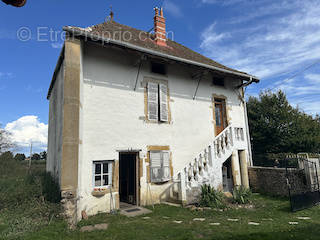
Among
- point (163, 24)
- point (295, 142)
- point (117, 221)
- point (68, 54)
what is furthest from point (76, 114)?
point (295, 142)

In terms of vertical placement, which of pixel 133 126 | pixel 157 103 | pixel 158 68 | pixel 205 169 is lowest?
pixel 205 169

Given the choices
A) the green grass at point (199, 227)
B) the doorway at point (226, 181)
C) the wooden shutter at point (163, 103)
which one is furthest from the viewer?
the doorway at point (226, 181)

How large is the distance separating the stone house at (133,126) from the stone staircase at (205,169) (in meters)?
0.04

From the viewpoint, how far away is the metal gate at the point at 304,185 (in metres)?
6.08

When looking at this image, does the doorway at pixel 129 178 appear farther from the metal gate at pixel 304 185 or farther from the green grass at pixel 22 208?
the metal gate at pixel 304 185

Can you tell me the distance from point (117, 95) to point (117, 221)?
4309 mm

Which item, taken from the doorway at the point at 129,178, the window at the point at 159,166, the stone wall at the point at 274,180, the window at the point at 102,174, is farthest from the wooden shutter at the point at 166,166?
the stone wall at the point at 274,180

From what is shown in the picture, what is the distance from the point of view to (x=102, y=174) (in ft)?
21.4

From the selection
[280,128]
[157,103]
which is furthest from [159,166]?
[280,128]

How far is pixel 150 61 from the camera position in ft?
27.1

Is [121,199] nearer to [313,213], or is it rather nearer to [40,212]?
[40,212]

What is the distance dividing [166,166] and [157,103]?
2.69 metres

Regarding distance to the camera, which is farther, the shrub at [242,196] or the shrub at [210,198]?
the shrub at [242,196]

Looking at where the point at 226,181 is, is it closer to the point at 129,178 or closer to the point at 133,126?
the point at 129,178
